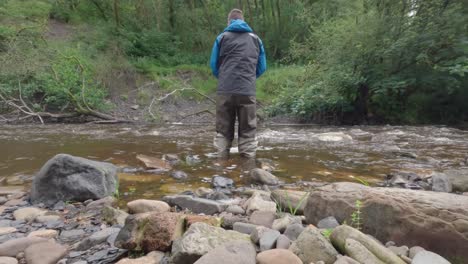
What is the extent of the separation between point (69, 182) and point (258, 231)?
2149mm

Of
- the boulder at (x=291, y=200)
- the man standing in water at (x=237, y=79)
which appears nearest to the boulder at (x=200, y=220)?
the boulder at (x=291, y=200)

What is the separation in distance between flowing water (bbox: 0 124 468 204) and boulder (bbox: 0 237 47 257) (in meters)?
1.24

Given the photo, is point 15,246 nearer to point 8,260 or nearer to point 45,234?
point 8,260

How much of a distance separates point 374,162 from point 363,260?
12.2 ft

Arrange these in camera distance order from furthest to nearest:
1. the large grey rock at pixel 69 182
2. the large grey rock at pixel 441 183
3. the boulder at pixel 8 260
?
the large grey rock at pixel 441 183 → the large grey rock at pixel 69 182 → the boulder at pixel 8 260

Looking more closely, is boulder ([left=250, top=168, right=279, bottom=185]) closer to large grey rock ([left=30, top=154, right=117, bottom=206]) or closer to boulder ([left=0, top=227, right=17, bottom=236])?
large grey rock ([left=30, top=154, right=117, bottom=206])

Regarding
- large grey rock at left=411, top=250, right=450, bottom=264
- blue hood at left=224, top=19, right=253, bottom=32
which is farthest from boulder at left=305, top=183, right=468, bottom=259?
blue hood at left=224, top=19, right=253, bottom=32

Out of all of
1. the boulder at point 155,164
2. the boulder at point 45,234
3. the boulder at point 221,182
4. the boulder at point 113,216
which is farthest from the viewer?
the boulder at point 155,164

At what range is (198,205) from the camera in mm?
3105

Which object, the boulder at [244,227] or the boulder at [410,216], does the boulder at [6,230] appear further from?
the boulder at [410,216]

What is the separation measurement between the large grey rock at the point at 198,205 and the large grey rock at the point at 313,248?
1.16 metres

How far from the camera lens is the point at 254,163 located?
521 cm

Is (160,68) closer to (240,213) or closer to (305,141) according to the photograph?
(305,141)

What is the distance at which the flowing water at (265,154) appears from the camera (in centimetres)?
436
